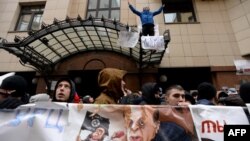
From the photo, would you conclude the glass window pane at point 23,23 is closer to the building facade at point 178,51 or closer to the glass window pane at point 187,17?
the building facade at point 178,51

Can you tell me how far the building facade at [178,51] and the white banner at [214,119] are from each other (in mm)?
6308

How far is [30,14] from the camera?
37.6ft

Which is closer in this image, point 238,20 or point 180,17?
point 238,20

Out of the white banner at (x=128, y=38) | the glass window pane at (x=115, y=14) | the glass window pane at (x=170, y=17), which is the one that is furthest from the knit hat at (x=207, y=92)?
the glass window pane at (x=115, y=14)

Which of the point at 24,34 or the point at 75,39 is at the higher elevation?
the point at 24,34

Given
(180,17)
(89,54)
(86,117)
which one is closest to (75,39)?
(89,54)

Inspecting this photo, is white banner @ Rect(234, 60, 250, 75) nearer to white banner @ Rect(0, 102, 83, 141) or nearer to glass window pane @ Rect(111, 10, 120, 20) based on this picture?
glass window pane @ Rect(111, 10, 120, 20)

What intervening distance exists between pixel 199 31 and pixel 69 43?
19.6 feet

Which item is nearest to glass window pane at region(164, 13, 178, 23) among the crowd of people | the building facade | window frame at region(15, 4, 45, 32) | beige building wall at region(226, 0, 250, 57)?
the building facade

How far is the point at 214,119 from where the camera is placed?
2045mm

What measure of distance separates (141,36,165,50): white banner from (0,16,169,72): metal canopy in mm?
425

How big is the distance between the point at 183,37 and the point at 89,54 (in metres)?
4.44

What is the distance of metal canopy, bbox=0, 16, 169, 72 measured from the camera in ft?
24.3

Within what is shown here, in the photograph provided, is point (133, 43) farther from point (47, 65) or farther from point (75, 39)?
point (47, 65)
